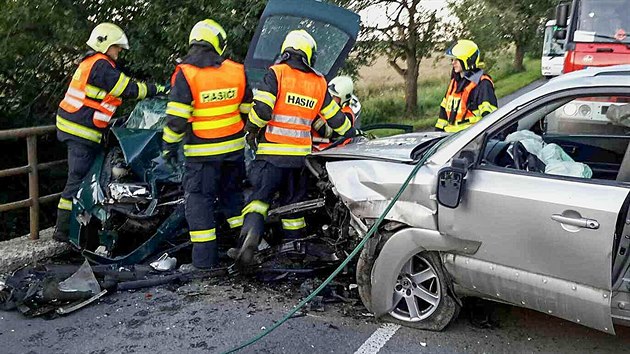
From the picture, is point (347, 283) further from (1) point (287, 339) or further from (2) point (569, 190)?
(2) point (569, 190)

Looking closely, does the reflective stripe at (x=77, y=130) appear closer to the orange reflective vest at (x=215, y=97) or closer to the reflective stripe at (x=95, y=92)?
the reflective stripe at (x=95, y=92)

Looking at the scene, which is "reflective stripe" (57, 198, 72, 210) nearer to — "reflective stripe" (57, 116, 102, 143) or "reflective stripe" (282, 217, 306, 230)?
"reflective stripe" (57, 116, 102, 143)

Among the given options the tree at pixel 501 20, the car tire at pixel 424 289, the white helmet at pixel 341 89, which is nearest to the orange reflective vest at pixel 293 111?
the white helmet at pixel 341 89

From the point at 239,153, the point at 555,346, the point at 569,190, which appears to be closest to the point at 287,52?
the point at 239,153

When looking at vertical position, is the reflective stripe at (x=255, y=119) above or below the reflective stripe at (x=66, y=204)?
above

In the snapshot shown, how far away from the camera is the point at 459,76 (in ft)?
21.1

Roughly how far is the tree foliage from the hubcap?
4.83 metres

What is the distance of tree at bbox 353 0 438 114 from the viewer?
14242 mm

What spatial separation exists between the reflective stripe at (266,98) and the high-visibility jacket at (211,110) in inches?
9.9

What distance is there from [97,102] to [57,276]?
1.64 meters

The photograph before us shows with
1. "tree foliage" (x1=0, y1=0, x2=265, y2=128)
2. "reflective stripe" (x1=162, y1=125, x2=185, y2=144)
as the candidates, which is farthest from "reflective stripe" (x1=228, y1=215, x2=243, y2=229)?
"tree foliage" (x1=0, y1=0, x2=265, y2=128)

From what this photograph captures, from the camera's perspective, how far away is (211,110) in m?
4.91

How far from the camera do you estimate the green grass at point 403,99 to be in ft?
50.4

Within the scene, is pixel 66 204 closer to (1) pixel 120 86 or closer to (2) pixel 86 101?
(2) pixel 86 101
